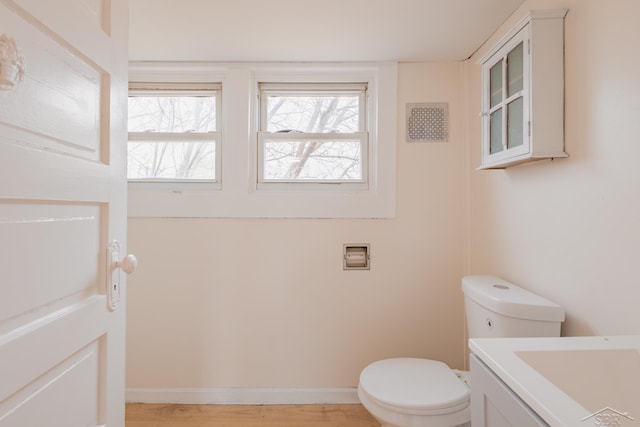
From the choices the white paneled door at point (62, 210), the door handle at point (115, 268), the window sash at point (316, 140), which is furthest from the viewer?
the window sash at point (316, 140)

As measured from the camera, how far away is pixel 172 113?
6.55ft

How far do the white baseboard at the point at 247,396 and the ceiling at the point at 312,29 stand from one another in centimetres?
179

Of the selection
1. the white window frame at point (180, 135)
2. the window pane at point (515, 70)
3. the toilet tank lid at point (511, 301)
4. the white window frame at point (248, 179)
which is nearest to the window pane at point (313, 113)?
the white window frame at point (248, 179)

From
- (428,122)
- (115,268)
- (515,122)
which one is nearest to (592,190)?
(515,122)

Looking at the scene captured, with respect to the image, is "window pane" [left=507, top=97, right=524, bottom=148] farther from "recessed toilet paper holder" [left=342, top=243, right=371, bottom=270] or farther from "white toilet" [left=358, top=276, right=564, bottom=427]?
"recessed toilet paper holder" [left=342, top=243, right=371, bottom=270]

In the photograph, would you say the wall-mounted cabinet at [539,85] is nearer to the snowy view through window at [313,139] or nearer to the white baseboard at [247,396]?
the snowy view through window at [313,139]

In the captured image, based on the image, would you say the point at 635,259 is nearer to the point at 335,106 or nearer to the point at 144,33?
the point at 335,106

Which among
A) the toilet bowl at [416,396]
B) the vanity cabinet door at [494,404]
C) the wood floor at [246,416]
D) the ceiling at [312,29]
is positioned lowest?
the wood floor at [246,416]

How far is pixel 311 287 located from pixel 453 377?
2.66ft

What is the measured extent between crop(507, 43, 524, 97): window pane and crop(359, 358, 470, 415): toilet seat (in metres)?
1.12

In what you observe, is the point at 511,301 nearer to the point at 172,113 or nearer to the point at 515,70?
the point at 515,70

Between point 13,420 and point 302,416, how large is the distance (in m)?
1.45

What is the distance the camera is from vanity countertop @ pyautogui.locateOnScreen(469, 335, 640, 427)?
0.74m

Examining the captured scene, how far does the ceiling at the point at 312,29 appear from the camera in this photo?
1.37 metres
